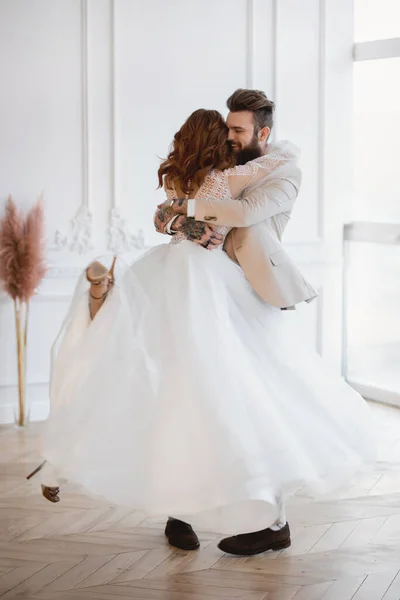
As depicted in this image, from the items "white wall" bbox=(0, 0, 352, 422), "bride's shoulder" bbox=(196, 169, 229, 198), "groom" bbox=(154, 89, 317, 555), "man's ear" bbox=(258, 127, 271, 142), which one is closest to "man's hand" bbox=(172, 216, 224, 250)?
"groom" bbox=(154, 89, 317, 555)

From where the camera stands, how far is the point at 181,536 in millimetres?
3277

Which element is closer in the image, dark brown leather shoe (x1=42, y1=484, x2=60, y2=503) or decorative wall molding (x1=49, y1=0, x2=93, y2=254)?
dark brown leather shoe (x1=42, y1=484, x2=60, y2=503)

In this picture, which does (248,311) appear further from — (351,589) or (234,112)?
(351,589)

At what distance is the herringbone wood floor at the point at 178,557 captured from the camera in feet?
9.45

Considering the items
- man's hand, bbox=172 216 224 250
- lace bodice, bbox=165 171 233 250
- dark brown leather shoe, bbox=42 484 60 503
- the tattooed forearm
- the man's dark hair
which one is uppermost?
the man's dark hair

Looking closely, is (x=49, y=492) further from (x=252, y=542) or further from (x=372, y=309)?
(x=372, y=309)

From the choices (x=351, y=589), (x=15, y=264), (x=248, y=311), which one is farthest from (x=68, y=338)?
(x=15, y=264)

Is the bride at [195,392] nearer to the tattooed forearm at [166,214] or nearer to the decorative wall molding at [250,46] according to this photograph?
the tattooed forearm at [166,214]

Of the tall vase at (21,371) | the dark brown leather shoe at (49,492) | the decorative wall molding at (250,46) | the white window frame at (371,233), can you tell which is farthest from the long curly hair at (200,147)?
the white window frame at (371,233)

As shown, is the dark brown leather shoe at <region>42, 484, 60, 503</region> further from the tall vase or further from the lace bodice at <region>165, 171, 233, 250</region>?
the tall vase

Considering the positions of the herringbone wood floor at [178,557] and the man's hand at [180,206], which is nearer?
the herringbone wood floor at [178,557]

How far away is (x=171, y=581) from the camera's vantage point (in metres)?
2.95

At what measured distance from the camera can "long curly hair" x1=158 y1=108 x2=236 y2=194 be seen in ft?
10.1

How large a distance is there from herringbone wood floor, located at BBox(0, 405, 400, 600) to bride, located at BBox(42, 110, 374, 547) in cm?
18
